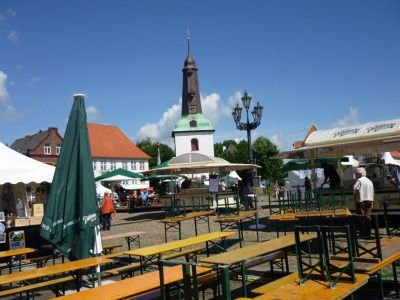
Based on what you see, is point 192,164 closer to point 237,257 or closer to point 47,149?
point 237,257

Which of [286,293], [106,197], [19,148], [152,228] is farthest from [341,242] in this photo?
[19,148]

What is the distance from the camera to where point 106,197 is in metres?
18.0

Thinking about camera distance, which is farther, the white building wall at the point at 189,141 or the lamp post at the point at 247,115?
the white building wall at the point at 189,141

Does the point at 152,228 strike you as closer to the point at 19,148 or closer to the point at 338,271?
the point at 338,271

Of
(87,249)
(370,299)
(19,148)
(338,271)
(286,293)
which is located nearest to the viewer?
(286,293)

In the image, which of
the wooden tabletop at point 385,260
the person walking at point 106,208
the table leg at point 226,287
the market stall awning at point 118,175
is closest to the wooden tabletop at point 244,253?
the table leg at point 226,287

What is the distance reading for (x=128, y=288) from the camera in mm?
5469

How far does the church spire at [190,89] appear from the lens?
79.1 metres

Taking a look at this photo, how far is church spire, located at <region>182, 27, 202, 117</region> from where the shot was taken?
7912 cm

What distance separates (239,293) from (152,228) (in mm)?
11240

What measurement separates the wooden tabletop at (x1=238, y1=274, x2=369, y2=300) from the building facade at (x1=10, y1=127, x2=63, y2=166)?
63.0m

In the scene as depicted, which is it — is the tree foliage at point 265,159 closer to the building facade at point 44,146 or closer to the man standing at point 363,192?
the man standing at point 363,192

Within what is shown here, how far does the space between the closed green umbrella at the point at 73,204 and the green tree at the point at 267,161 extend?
135ft

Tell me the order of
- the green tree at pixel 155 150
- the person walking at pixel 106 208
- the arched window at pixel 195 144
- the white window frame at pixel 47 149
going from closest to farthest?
the person walking at pixel 106 208, the white window frame at pixel 47 149, the arched window at pixel 195 144, the green tree at pixel 155 150
